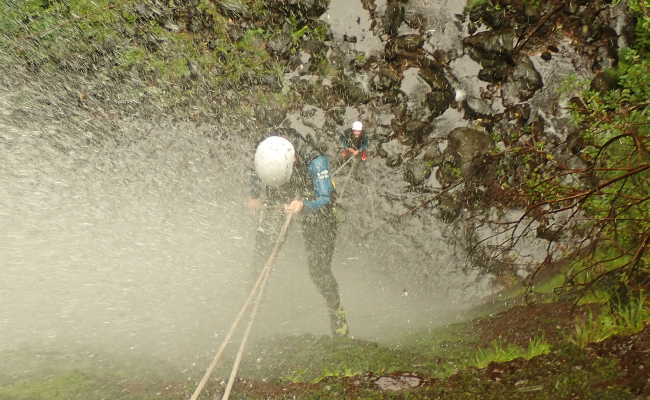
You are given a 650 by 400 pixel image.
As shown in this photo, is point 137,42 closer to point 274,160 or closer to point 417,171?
point 274,160

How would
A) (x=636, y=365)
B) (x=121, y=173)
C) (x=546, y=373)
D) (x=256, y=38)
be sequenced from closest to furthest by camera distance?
(x=636, y=365) < (x=546, y=373) < (x=256, y=38) < (x=121, y=173)

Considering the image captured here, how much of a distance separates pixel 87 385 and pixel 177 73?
516cm

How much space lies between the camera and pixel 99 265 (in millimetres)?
9328

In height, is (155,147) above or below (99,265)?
above

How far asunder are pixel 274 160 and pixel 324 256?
7.17 feet

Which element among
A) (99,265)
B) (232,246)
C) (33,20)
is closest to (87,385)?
(33,20)

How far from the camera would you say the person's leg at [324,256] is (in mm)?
5965

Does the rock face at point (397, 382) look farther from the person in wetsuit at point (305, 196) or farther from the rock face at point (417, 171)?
the rock face at point (417, 171)

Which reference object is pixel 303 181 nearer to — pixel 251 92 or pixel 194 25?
pixel 251 92

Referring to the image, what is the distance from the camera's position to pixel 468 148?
557 cm

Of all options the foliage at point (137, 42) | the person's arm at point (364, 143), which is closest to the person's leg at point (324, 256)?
the person's arm at point (364, 143)

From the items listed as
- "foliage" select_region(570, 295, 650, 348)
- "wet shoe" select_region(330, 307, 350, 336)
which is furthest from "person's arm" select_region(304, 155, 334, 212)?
"foliage" select_region(570, 295, 650, 348)

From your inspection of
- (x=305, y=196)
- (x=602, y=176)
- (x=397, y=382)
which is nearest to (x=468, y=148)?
(x=602, y=176)

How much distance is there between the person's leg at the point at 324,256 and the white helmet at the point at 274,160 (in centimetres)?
131
